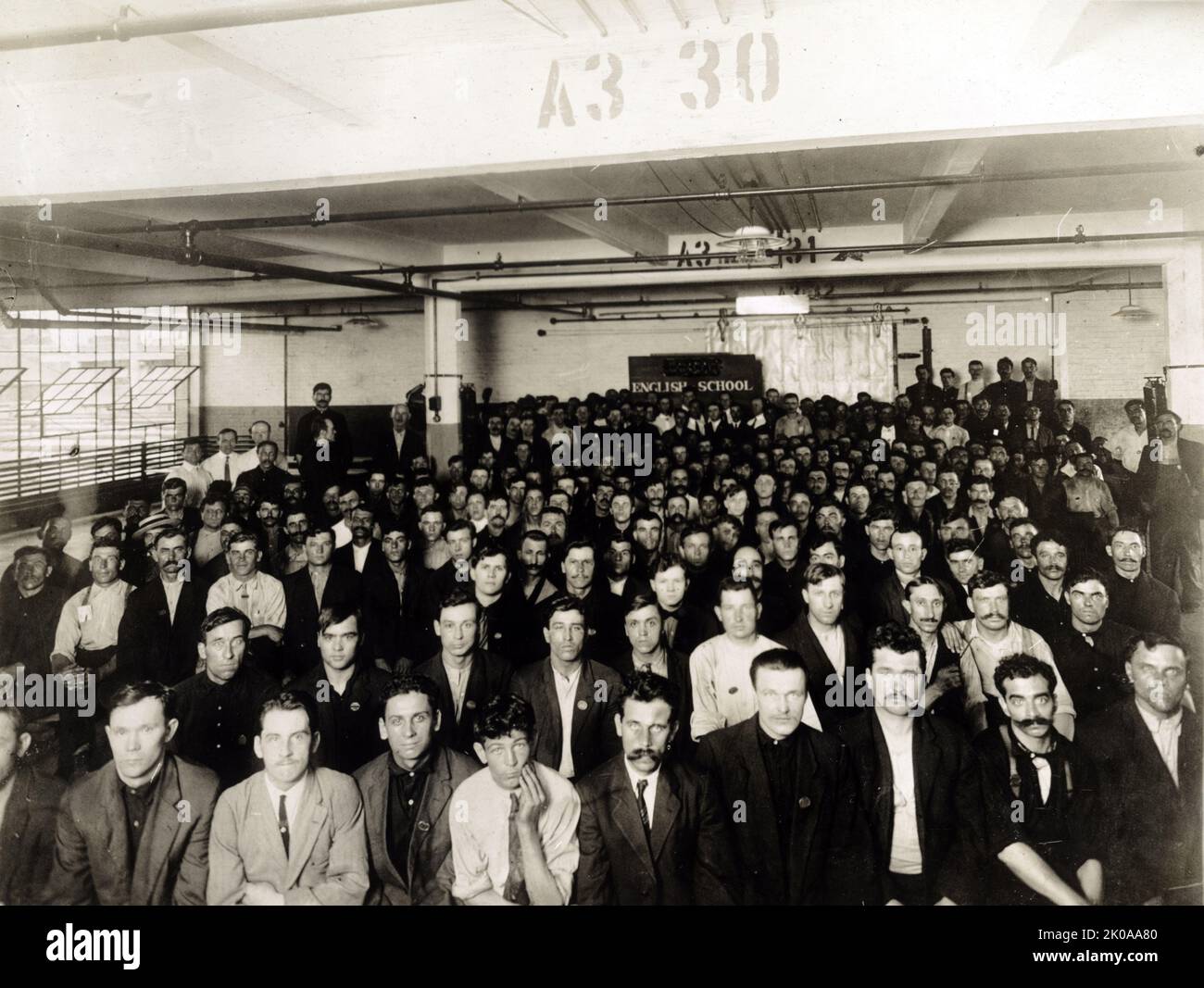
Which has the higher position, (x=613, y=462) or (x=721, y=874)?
(x=613, y=462)

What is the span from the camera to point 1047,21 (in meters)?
2.64

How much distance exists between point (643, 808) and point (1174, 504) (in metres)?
3.53

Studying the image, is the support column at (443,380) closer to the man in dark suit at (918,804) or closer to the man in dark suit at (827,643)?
the man in dark suit at (827,643)

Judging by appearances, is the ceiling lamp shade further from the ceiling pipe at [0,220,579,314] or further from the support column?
the support column

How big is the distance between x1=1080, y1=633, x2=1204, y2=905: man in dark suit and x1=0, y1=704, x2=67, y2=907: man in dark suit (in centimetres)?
371

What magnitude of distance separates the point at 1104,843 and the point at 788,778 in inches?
42.3

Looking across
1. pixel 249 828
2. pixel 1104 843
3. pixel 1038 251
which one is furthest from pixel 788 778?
pixel 1038 251

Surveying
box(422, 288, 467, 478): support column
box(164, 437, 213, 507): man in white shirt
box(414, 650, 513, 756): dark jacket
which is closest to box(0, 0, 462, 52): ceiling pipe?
box(414, 650, 513, 756): dark jacket

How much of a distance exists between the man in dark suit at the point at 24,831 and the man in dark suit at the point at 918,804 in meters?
2.92

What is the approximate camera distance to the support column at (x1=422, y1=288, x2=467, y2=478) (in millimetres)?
8844

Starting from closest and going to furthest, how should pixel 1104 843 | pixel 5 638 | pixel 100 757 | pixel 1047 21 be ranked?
pixel 1047 21 < pixel 1104 843 < pixel 100 757 < pixel 5 638

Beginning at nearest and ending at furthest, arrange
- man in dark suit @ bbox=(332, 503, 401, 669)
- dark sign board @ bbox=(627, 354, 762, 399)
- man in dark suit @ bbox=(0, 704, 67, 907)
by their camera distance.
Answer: man in dark suit @ bbox=(0, 704, 67, 907)
man in dark suit @ bbox=(332, 503, 401, 669)
dark sign board @ bbox=(627, 354, 762, 399)

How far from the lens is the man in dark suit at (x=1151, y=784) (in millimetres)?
2904
